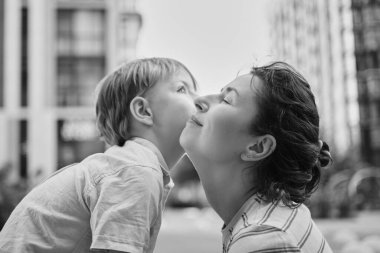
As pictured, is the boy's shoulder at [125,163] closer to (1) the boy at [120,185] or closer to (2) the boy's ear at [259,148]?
(1) the boy at [120,185]

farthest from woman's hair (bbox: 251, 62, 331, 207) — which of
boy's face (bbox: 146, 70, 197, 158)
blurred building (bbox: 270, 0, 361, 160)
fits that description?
blurred building (bbox: 270, 0, 361, 160)

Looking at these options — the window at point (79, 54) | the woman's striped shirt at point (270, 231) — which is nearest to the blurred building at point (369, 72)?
the window at point (79, 54)

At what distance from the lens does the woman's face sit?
1.51m

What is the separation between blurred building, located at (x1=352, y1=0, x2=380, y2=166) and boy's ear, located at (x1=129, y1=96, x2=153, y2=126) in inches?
1702

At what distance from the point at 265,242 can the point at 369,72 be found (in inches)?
1768

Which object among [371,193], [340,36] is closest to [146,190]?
[371,193]

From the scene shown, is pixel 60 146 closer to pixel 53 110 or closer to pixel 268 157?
pixel 53 110

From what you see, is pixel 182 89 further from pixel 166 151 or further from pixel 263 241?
pixel 263 241

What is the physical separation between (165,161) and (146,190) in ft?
1.04

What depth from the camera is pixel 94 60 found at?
23.0 m

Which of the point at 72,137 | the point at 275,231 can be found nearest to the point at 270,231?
the point at 275,231

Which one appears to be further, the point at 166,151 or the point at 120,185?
the point at 166,151

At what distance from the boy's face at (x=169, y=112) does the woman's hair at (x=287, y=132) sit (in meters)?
0.45

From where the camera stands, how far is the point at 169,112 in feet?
6.44
